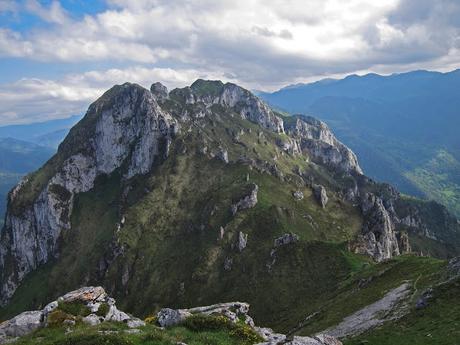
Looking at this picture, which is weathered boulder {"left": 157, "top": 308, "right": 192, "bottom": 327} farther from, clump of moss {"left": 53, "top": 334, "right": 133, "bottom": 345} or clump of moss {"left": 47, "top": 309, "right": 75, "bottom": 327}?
clump of moss {"left": 53, "top": 334, "right": 133, "bottom": 345}

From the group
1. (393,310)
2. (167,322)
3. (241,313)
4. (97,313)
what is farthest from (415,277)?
(97,313)

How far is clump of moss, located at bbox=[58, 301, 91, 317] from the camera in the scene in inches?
1790

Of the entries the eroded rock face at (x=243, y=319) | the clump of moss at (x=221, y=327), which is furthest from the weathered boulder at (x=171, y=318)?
the clump of moss at (x=221, y=327)

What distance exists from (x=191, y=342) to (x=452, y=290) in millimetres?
38350

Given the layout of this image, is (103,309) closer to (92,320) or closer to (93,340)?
(92,320)

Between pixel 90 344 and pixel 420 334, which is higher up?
pixel 90 344

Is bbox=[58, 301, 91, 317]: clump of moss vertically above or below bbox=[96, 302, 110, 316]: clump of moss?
above

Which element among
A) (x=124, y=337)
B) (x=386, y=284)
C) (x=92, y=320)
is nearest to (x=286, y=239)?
(x=386, y=284)

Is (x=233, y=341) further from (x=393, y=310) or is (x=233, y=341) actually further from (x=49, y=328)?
(x=393, y=310)

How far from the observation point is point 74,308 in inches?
1821

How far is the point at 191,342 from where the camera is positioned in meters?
34.2

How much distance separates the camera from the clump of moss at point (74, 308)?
4547 centimetres

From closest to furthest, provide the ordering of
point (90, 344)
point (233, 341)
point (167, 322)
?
point (90, 344) < point (233, 341) < point (167, 322)

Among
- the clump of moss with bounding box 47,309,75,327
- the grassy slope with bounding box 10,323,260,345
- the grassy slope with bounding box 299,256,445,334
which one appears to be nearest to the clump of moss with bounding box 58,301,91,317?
the clump of moss with bounding box 47,309,75,327
